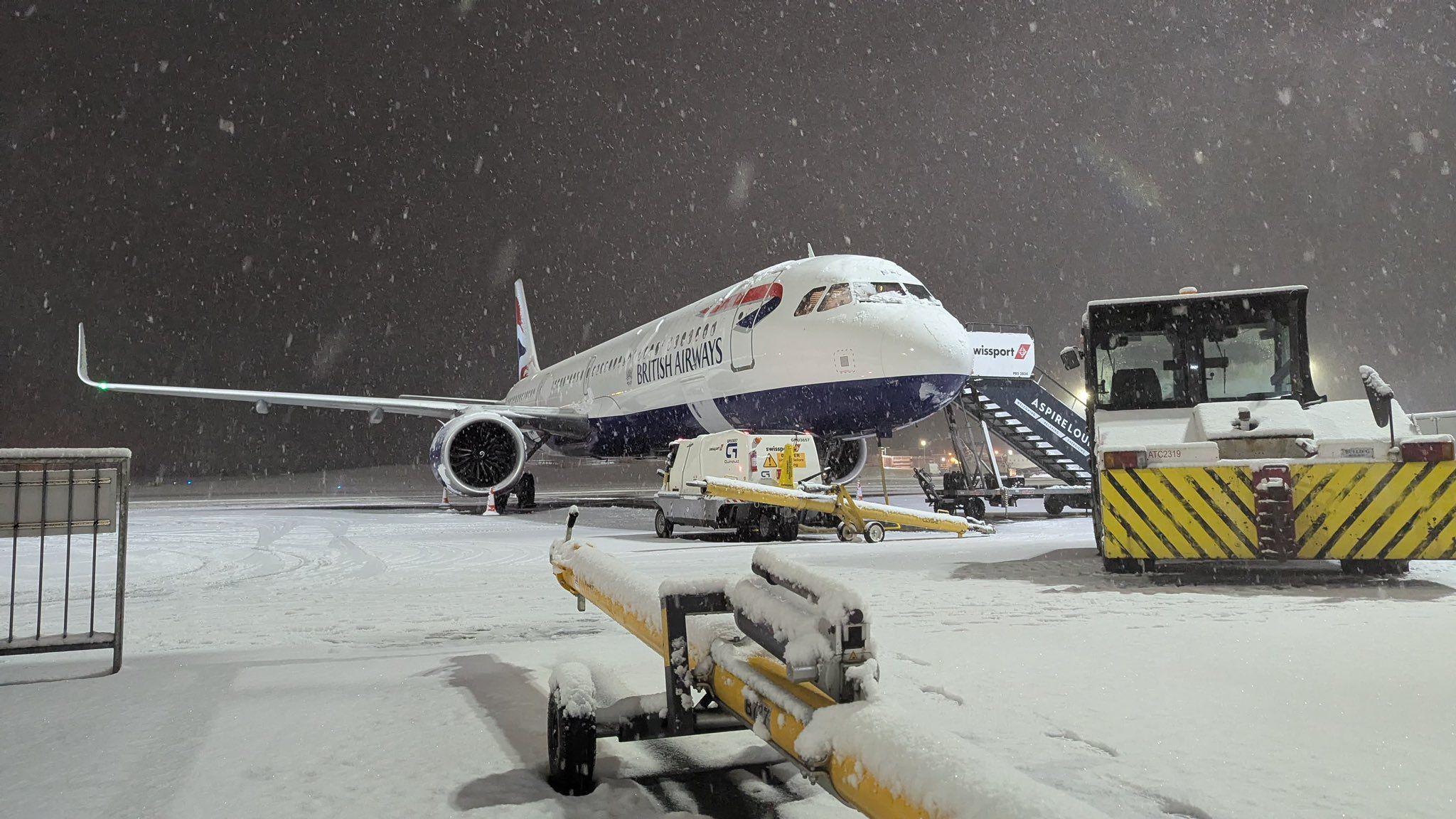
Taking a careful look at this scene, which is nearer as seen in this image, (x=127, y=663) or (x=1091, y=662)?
(x=1091, y=662)

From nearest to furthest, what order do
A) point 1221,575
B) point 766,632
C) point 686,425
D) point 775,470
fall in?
1. point 766,632
2. point 1221,575
3. point 775,470
4. point 686,425

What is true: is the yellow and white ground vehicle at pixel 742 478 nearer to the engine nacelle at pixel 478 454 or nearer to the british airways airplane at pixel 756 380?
the british airways airplane at pixel 756 380

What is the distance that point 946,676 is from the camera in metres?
3.67

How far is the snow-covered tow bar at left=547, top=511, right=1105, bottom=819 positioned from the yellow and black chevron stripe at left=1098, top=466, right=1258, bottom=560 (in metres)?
4.73

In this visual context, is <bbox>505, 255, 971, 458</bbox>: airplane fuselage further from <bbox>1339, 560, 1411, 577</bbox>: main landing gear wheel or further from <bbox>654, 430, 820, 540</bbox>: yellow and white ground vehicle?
<bbox>1339, 560, 1411, 577</bbox>: main landing gear wheel

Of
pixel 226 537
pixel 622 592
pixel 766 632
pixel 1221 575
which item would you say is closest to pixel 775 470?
pixel 1221 575

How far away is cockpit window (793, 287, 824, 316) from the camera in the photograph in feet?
41.8

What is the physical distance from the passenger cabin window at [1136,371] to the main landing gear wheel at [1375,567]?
1.87m

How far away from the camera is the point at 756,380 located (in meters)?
13.4

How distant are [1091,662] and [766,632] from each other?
269cm

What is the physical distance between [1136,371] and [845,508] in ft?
12.4

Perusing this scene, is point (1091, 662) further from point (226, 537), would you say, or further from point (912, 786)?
point (226, 537)

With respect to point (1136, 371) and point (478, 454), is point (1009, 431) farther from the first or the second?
point (478, 454)

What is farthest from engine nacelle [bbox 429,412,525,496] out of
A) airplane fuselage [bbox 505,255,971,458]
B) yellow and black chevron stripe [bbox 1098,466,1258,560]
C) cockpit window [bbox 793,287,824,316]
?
yellow and black chevron stripe [bbox 1098,466,1258,560]
